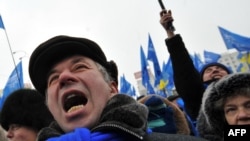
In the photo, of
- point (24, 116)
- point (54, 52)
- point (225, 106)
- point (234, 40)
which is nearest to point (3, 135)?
point (24, 116)

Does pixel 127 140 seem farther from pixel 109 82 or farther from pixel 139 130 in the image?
pixel 109 82

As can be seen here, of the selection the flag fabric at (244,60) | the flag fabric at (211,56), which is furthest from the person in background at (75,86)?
the flag fabric at (211,56)

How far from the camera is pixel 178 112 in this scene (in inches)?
101

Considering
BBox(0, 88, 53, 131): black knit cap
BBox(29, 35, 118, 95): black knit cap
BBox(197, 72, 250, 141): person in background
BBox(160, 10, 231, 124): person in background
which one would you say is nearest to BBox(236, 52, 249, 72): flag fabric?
BBox(160, 10, 231, 124): person in background

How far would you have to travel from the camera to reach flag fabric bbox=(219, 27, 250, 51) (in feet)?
35.5

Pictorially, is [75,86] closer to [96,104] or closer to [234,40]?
[96,104]

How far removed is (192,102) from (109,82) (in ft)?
4.09

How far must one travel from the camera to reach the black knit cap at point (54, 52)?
1896 millimetres

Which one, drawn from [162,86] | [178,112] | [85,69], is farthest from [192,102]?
[162,86]

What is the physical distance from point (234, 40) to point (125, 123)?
10.7 m

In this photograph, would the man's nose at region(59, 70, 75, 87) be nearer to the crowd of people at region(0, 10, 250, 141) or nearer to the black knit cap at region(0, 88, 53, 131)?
the crowd of people at region(0, 10, 250, 141)

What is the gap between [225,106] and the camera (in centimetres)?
244

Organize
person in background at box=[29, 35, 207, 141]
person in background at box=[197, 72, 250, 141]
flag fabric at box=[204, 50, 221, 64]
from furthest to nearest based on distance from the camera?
1. flag fabric at box=[204, 50, 221, 64]
2. person in background at box=[197, 72, 250, 141]
3. person in background at box=[29, 35, 207, 141]

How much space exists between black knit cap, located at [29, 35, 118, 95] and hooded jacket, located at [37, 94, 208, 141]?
13.2 inches
